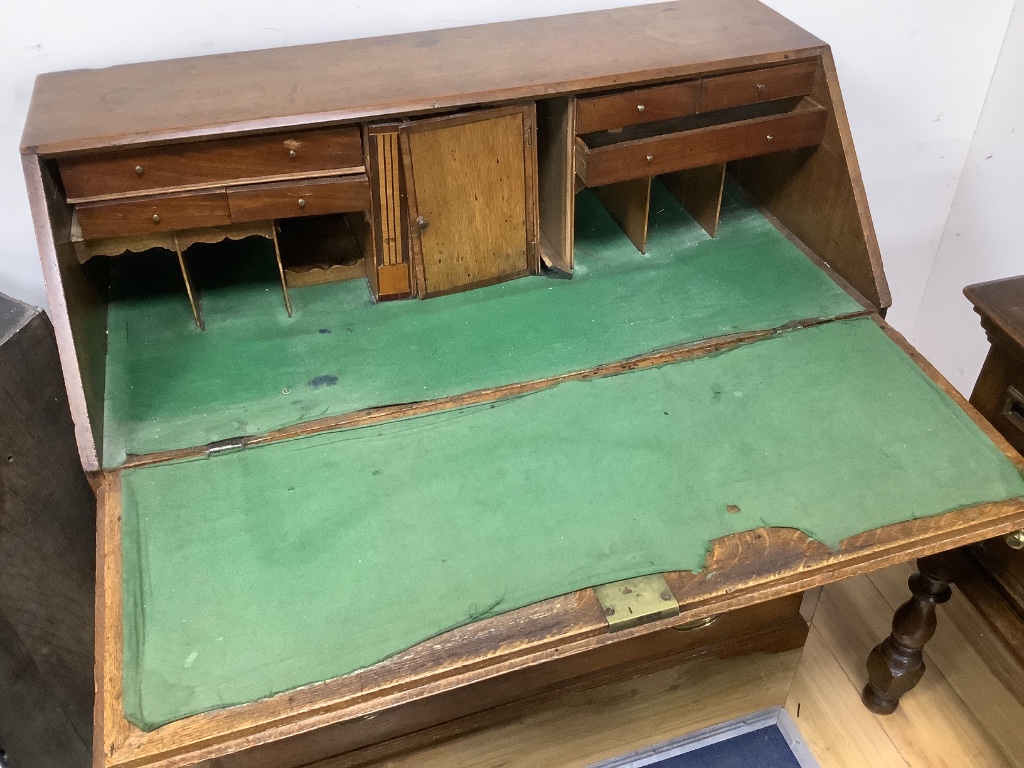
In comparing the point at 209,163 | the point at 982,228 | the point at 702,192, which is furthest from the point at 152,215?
the point at 982,228

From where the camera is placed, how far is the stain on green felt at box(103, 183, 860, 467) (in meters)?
1.29

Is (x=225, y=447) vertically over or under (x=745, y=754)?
over

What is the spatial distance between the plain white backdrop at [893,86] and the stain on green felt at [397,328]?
0.36 metres

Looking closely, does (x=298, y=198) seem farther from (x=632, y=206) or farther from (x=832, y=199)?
(x=832, y=199)

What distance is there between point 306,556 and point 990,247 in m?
1.88

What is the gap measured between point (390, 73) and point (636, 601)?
0.92 m

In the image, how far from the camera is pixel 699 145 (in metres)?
1.46

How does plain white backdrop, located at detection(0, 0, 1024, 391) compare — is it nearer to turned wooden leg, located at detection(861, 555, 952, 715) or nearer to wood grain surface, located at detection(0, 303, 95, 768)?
wood grain surface, located at detection(0, 303, 95, 768)

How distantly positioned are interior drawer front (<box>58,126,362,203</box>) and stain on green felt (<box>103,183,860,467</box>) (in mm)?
260

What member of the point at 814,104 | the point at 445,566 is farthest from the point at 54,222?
the point at 814,104

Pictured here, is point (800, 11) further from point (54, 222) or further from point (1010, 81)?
point (54, 222)

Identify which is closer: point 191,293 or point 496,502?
point 496,502

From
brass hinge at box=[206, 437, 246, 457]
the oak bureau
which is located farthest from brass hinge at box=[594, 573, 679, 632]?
brass hinge at box=[206, 437, 246, 457]

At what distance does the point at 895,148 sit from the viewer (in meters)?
2.10
